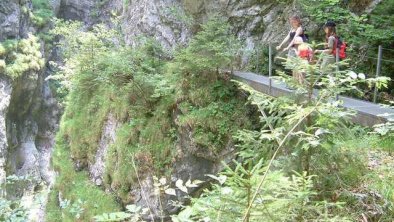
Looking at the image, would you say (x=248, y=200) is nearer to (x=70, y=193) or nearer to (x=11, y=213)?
(x=11, y=213)

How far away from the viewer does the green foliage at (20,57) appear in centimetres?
2305

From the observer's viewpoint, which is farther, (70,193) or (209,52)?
(70,193)

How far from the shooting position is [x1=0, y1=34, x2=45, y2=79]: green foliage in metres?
23.0

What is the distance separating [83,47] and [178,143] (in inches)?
241

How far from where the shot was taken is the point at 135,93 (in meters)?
9.42

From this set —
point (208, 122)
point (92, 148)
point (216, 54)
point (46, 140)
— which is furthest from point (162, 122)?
point (46, 140)

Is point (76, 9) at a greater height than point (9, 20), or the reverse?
point (76, 9)

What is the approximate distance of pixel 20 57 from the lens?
2433 cm

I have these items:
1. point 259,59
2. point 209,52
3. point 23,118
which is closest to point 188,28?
point 259,59

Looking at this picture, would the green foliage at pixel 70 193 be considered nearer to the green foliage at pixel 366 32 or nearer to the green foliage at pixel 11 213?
the green foliage at pixel 11 213

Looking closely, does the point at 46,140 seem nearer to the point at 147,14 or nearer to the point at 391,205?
the point at 147,14

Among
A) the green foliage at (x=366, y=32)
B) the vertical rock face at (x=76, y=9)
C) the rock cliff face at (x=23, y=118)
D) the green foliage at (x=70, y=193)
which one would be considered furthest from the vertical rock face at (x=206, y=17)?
the vertical rock face at (x=76, y=9)

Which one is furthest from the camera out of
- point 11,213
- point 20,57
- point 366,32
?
point 20,57

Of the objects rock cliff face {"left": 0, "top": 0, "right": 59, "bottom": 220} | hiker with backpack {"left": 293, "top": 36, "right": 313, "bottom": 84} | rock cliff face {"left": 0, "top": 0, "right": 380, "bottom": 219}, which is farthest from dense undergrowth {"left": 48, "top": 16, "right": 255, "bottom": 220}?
rock cliff face {"left": 0, "top": 0, "right": 59, "bottom": 220}
